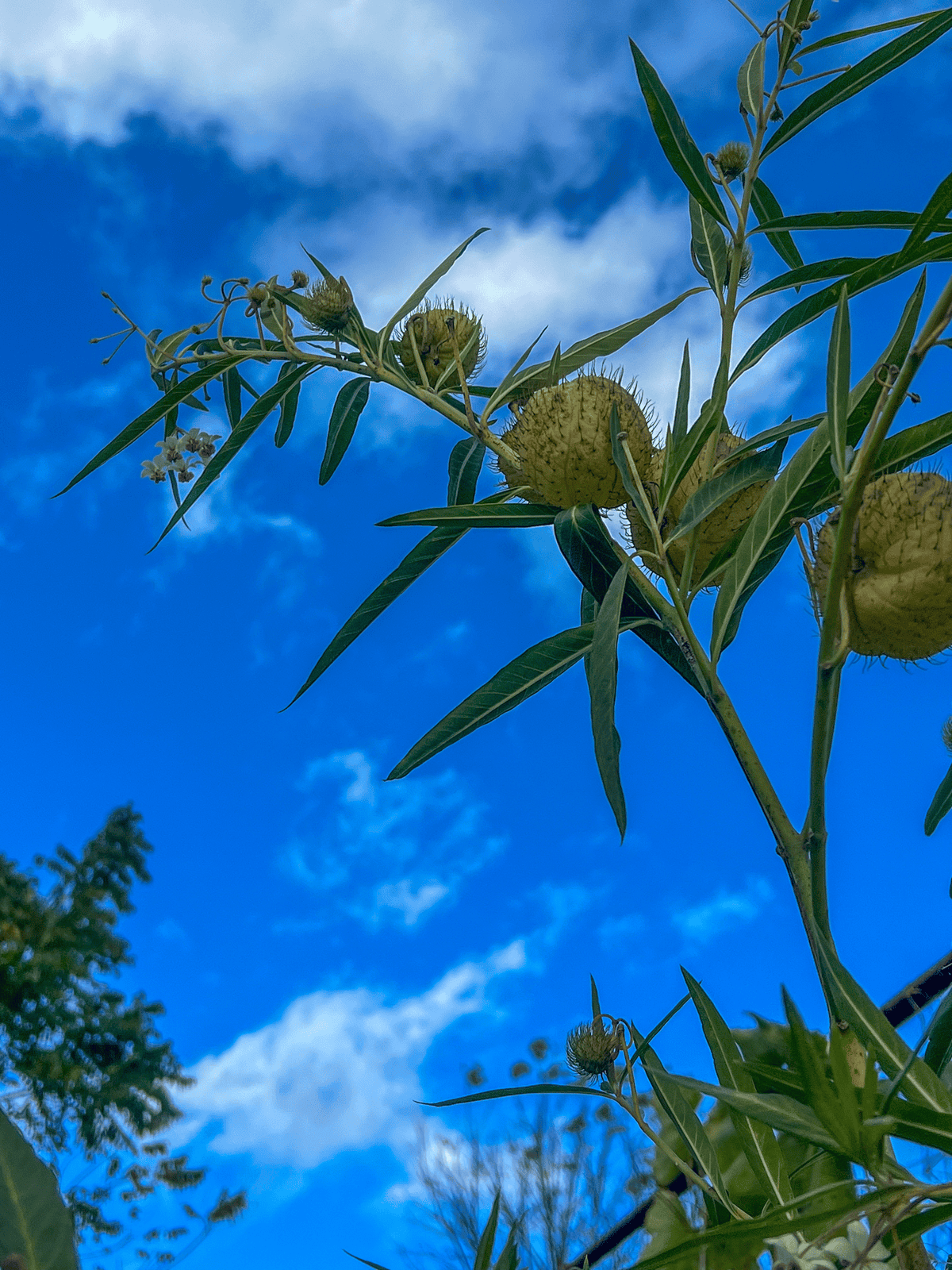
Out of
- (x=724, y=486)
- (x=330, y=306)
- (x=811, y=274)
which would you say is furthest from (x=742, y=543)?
(x=330, y=306)

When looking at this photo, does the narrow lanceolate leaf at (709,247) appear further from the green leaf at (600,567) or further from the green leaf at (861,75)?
the green leaf at (600,567)

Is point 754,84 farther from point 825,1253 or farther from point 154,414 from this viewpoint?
point 825,1253

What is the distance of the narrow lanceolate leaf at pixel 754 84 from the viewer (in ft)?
3.16

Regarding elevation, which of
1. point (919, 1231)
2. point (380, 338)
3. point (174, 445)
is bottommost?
point (919, 1231)

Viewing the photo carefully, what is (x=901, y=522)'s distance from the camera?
0.75m

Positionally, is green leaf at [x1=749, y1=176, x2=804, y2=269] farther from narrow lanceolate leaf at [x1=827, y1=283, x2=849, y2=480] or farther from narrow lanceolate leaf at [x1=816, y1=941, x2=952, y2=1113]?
narrow lanceolate leaf at [x1=816, y1=941, x2=952, y2=1113]

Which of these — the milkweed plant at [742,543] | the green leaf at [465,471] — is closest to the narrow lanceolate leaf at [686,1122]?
the milkweed plant at [742,543]

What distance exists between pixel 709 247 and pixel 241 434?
63cm

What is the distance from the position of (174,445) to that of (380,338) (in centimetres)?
37

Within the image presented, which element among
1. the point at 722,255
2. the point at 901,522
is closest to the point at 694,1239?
the point at 901,522

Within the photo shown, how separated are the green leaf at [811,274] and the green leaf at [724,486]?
0.75ft

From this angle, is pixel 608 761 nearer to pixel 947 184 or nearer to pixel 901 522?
pixel 901 522

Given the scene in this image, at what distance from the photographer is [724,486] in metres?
0.84

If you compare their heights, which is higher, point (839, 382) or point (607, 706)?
point (839, 382)
